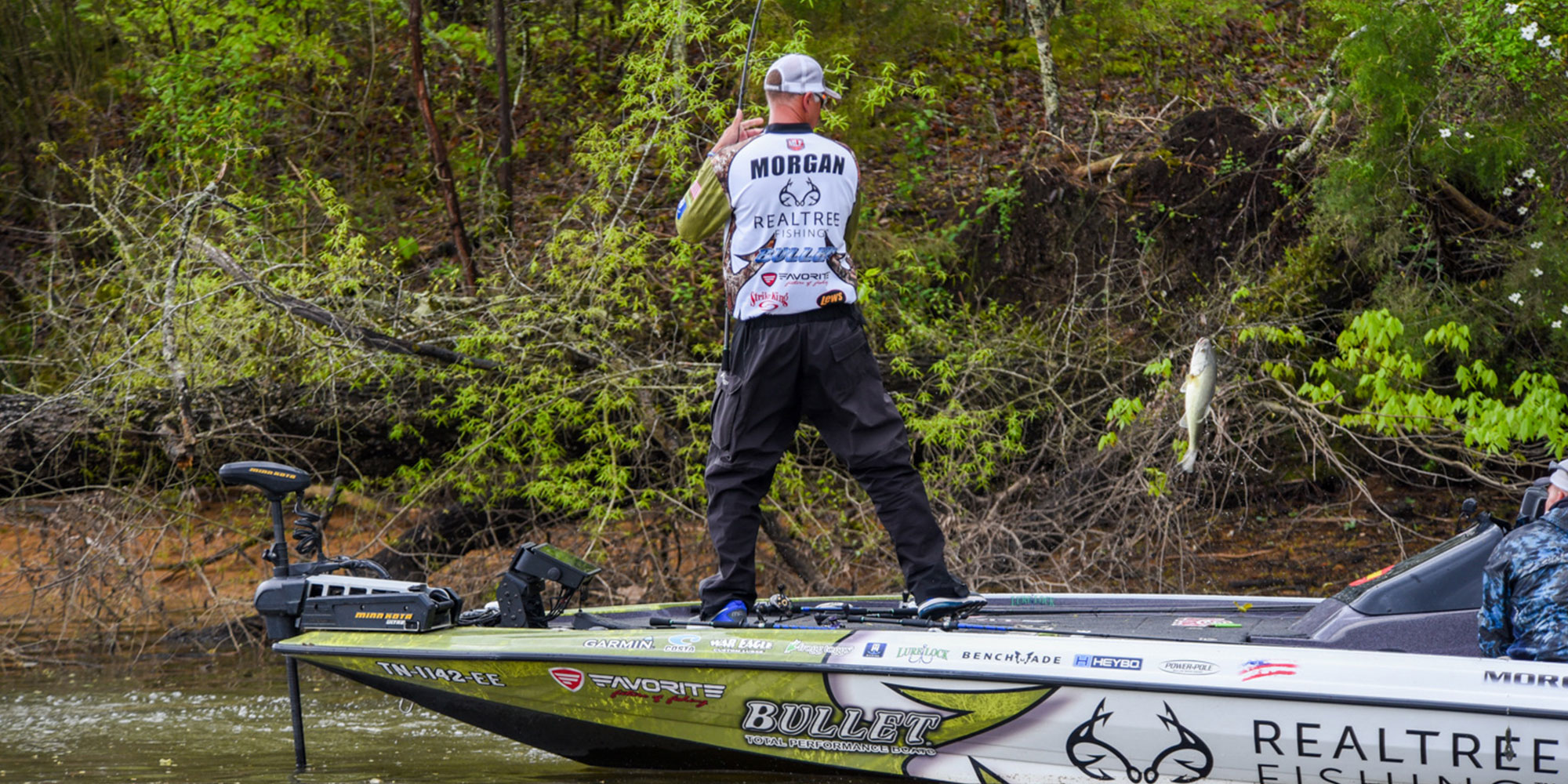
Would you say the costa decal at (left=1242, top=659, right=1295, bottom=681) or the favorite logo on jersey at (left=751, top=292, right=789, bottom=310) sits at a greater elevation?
the favorite logo on jersey at (left=751, top=292, right=789, bottom=310)

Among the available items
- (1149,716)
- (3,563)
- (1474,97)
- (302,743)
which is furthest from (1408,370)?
(3,563)

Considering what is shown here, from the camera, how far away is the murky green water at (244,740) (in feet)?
15.3

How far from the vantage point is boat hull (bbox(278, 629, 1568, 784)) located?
3.62 metres

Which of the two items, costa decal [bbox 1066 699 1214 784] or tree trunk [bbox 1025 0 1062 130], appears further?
tree trunk [bbox 1025 0 1062 130]

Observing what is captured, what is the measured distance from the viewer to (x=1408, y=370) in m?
6.77

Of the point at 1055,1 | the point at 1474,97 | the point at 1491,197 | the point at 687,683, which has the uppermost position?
the point at 1055,1

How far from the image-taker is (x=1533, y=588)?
12.0 ft

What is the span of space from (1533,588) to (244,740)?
4.58m

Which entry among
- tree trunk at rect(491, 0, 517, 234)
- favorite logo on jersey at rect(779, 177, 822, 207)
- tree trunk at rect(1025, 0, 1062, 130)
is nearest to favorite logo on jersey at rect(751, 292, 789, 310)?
favorite logo on jersey at rect(779, 177, 822, 207)

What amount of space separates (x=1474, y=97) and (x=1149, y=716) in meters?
5.03

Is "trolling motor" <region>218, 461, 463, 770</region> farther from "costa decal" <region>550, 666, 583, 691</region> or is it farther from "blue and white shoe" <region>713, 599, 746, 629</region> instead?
"blue and white shoe" <region>713, 599, 746, 629</region>

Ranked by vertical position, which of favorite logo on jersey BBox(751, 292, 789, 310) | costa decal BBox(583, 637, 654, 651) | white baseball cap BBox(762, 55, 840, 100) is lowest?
costa decal BBox(583, 637, 654, 651)

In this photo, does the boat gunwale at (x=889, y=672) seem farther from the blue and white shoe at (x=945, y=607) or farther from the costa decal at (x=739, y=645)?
the blue and white shoe at (x=945, y=607)

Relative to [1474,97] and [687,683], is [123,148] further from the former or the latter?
[1474,97]
